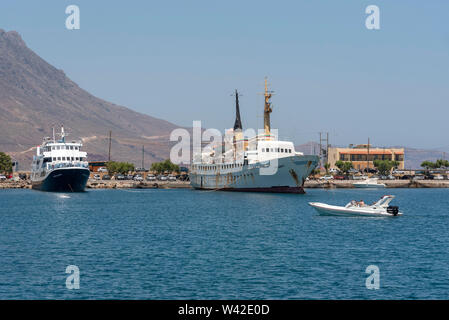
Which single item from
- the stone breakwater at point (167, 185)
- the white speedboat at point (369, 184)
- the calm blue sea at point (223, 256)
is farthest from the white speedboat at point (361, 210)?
the white speedboat at point (369, 184)

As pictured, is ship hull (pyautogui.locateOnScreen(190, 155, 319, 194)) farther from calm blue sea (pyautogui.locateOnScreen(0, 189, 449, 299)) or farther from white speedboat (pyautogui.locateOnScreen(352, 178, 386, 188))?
white speedboat (pyautogui.locateOnScreen(352, 178, 386, 188))

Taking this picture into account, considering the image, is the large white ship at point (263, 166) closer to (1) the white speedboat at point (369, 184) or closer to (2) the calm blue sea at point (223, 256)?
(2) the calm blue sea at point (223, 256)

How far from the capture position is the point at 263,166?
114m

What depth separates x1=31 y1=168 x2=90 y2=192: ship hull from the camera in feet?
400

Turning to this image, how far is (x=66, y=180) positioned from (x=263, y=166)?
4090 cm

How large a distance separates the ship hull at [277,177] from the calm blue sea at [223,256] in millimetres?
38830

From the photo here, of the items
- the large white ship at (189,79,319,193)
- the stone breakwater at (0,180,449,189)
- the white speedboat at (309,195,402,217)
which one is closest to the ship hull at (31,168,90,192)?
the large white ship at (189,79,319,193)

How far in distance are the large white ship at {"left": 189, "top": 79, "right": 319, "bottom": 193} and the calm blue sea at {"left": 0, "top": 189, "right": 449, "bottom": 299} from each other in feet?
132

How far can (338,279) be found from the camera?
34.2m

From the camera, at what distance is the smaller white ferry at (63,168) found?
402 feet
